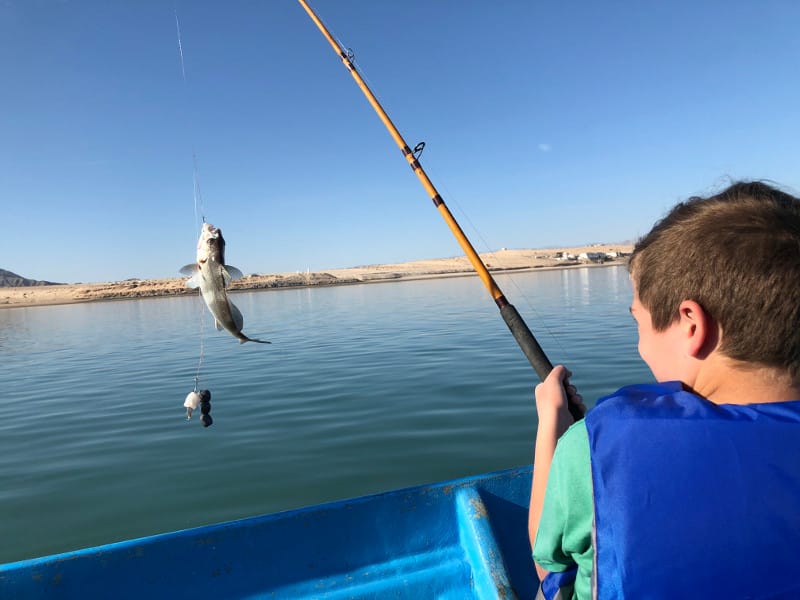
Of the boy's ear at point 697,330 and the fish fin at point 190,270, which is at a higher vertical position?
the fish fin at point 190,270

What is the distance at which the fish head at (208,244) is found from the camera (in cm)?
387

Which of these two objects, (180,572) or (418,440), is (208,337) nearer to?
(418,440)

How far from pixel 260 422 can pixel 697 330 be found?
742cm

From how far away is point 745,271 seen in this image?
1.45 metres

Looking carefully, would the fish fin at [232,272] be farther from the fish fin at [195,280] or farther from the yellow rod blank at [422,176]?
the yellow rod blank at [422,176]

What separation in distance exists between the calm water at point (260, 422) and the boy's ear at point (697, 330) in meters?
4.52

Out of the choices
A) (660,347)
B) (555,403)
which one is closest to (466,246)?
(555,403)

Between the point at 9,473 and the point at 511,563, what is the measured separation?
6.36 m

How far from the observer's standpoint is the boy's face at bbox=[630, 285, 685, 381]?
166cm

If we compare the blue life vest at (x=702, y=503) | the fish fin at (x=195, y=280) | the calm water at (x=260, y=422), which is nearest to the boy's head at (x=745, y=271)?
the blue life vest at (x=702, y=503)

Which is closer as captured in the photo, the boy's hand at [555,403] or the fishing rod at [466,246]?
the boy's hand at [555,403]

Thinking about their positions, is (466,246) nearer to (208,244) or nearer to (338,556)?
(208,244)

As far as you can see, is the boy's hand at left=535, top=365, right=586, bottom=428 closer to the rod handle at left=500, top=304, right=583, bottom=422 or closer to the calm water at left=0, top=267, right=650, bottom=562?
the rod handle at left=500, top=304, right=583, bottom=422

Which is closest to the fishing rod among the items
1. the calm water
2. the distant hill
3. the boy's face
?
the boy's face
